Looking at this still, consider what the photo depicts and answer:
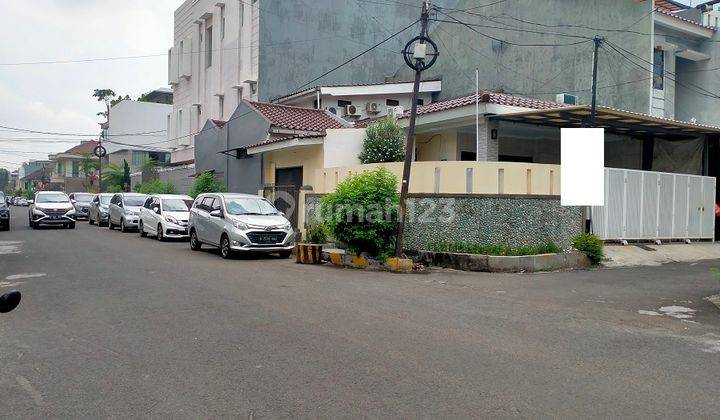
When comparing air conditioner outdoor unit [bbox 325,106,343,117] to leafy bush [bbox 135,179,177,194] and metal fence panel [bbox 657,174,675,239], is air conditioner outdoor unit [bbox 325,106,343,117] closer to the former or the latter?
leafy bush [bbox 135,179,177,194]

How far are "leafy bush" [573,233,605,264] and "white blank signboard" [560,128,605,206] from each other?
94cm

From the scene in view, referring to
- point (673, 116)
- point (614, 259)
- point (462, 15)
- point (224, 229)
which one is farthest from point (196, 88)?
point (614, 259)

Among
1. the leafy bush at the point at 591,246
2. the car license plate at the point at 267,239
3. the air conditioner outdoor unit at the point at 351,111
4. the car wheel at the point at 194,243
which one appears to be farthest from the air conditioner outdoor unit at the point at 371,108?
the leafy bush at the point at 591,246

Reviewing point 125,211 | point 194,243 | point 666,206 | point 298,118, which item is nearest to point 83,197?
point 125,211

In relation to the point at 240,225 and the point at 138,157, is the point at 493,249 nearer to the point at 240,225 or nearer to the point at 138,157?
the point at 240,225

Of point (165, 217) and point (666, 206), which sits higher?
point (666, 206)

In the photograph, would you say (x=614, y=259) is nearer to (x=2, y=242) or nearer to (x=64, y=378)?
(x=64, y=378)

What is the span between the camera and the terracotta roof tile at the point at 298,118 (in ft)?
74.7

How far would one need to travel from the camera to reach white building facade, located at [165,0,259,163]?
102 ft

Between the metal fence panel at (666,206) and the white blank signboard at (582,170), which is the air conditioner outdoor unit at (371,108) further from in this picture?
the metal fence panel at (666,206)

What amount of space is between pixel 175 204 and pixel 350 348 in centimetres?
1713

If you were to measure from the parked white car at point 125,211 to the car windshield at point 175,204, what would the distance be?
10.9ft

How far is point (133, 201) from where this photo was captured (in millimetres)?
25922

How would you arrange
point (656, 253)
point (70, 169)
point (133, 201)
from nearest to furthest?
1. point (656, 253)
2. point (133, 201)
3. point (70, 169)
